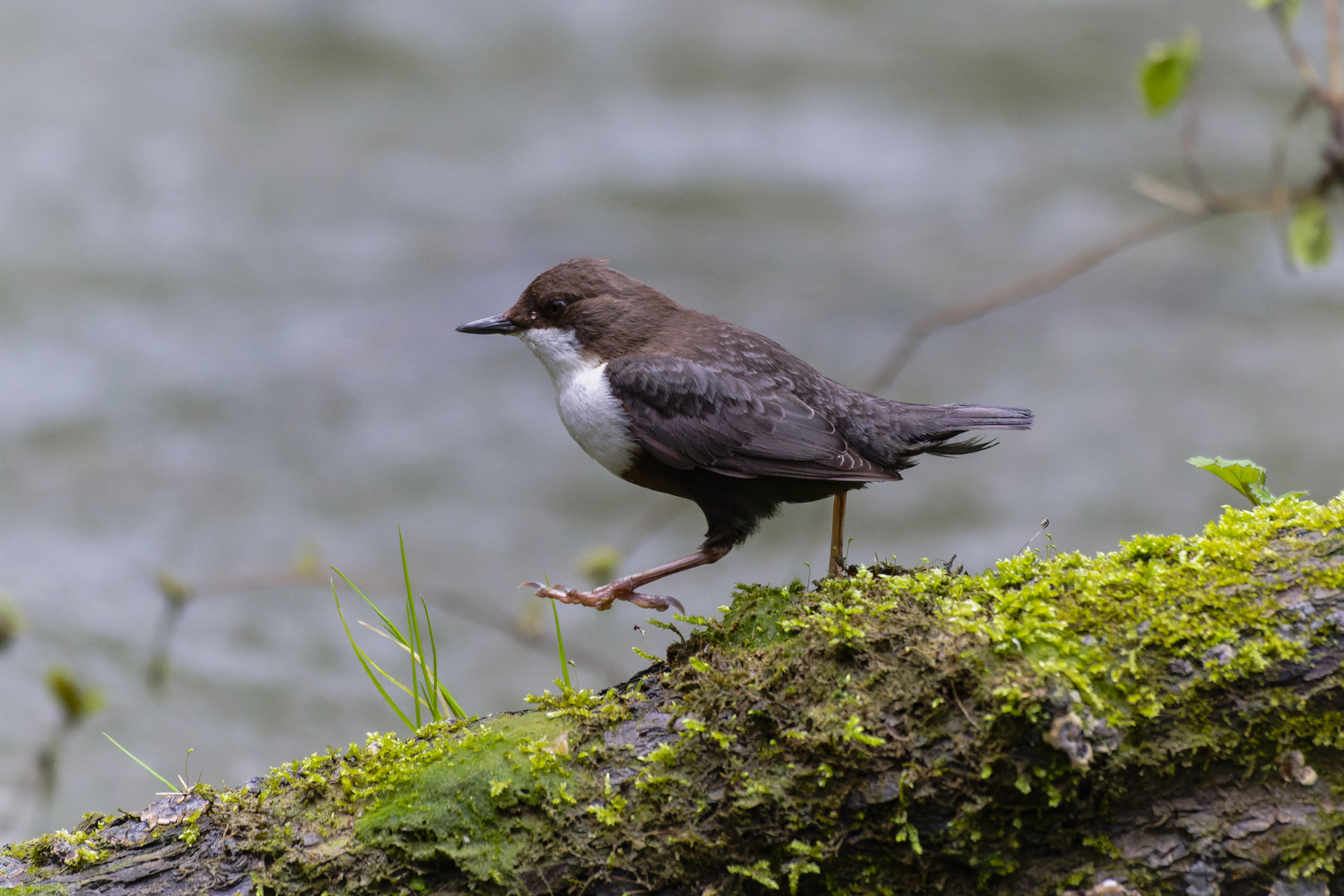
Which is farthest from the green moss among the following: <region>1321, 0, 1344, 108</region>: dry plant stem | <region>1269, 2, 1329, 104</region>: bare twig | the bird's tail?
<region>1321, 0, 1344, 108</region>: dry plant stem

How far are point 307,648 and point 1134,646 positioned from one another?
17.6 ft

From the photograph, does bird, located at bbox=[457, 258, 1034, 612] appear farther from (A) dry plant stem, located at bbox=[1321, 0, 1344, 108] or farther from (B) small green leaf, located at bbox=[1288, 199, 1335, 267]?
(A) dry plant stem, located at bbox=[1321, 0, 1344, 108]

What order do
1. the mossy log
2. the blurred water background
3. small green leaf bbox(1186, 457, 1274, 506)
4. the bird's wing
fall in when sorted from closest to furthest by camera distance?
1. the mossy log
2. small green leaf bbox(1186, 457, 1274, 506)
3. the bird's wing
4. the blurred water background

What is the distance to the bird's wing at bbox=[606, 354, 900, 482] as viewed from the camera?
2963 mm

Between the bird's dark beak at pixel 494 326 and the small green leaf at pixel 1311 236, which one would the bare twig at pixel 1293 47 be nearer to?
the small green leaf at pixel 1311 236

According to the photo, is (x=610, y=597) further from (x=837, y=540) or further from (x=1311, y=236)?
(x=1311, y=236)

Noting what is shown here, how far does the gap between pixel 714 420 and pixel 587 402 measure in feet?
1.42

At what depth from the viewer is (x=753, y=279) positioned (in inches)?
335

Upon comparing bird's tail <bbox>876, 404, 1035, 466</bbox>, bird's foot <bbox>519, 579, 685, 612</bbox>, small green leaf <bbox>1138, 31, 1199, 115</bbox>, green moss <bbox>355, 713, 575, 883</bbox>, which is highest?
small green leaf <bbox>1138, 31, 1199, 115</bbox>

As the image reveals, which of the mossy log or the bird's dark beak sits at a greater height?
A: the bird's dark beak

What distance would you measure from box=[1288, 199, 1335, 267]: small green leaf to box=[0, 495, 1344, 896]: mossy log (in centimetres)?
179

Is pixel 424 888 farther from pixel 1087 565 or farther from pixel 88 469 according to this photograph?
pixel 88 469

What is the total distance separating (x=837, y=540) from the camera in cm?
312

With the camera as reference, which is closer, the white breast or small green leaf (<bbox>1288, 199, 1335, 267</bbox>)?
the white breast
